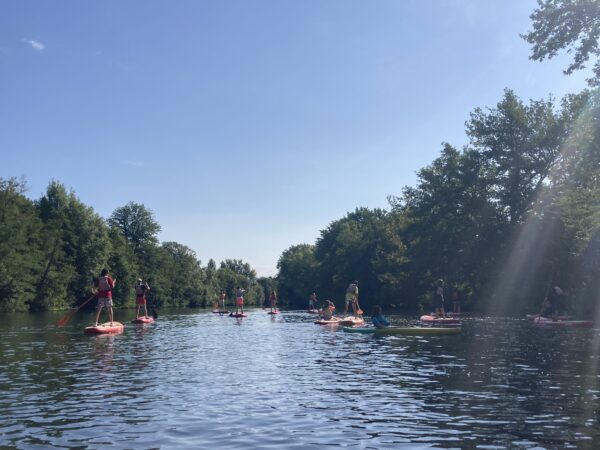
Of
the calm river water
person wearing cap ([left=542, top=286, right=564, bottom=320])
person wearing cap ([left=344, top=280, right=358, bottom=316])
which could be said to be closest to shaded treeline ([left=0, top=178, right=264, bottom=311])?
person wearing cap ([left=344, top=280, right=358, bottom=316])

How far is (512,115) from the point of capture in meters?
65.2

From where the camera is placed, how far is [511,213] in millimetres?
65062

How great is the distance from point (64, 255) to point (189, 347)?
74.9 metres

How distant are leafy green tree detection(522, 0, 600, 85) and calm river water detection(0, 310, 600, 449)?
19.0 m

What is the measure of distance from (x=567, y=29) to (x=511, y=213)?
34.0m

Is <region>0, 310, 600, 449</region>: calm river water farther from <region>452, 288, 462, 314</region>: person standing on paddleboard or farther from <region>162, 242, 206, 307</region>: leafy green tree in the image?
<region>162, 242, 206, 307</region>: leafy green tree

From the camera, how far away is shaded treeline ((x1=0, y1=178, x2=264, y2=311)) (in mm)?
77250

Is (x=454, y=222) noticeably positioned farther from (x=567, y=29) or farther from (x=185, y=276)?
(x=185, y=276)

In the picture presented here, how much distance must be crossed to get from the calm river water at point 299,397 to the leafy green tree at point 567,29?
19008mm

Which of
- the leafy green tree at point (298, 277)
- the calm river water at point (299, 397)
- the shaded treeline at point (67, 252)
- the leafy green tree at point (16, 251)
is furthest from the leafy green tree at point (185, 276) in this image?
the calm river water at point (299, 397)

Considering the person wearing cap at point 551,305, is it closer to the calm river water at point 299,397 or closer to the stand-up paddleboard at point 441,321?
the stand-up paddleboard at point 441,321

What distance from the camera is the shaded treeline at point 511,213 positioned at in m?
55.3

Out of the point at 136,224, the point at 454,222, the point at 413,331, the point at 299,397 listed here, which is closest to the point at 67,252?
the point at 136,224

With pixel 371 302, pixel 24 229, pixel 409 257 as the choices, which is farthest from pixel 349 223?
pixel 24 229
